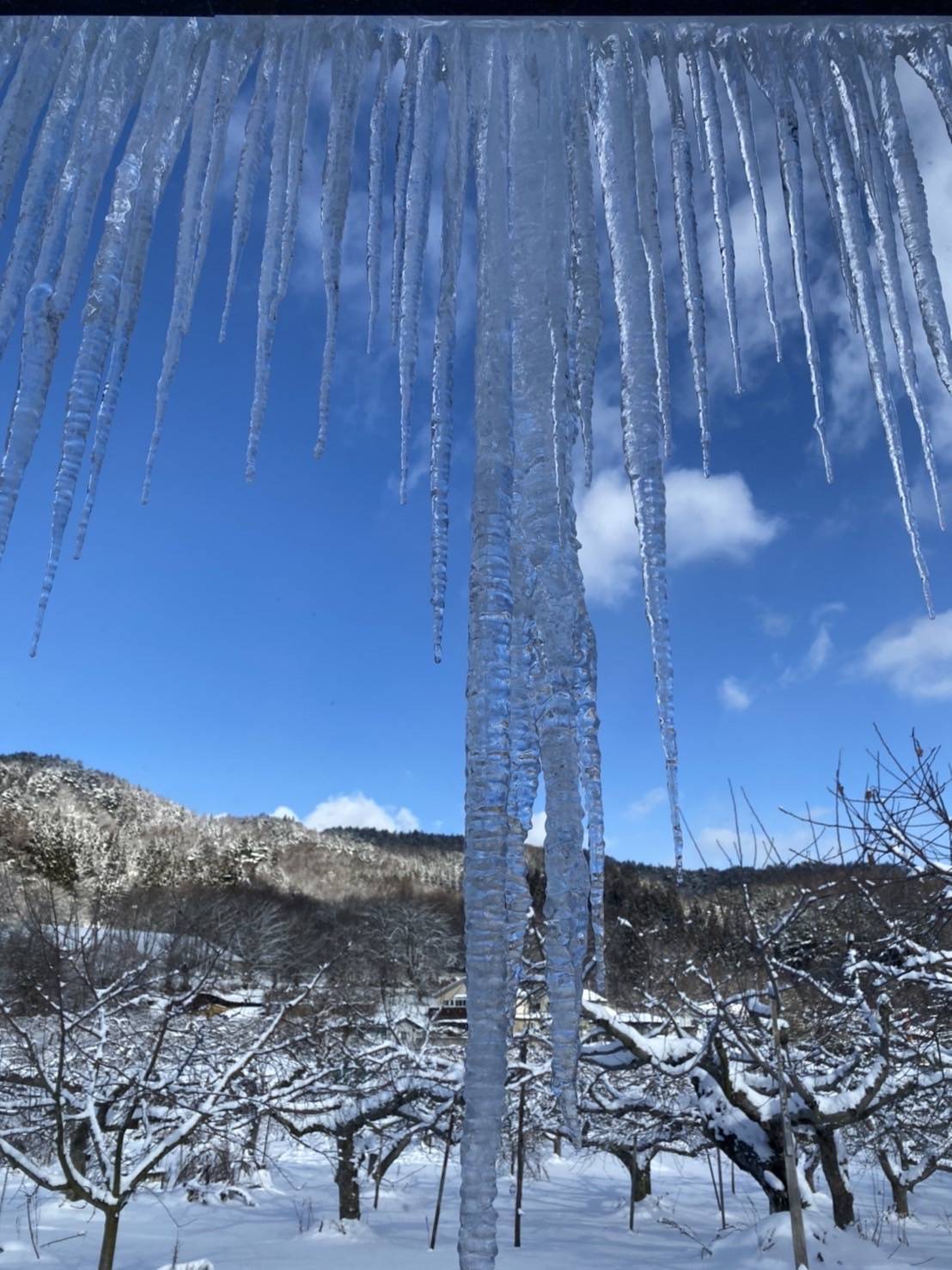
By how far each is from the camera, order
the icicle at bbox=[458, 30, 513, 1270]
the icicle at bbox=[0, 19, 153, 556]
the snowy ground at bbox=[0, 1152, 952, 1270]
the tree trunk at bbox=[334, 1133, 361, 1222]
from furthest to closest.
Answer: the tree trunk at bbox=[334, 1133, 361, 1222]
the snowy ground at bbox=[0, 1152, 952, 1270]
the icicle at bbox=[0, 19, 153, 556]
the icicle at bbox=[458, 30, 513, 1270]

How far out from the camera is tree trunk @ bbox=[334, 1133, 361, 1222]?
14.7m

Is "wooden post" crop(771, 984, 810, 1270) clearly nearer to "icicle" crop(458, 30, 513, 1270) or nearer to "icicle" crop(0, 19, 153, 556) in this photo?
"icicle" crop(458, 30, 513, 1270)

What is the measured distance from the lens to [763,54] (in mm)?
1517

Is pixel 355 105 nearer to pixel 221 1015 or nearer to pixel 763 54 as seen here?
pixel 763 54

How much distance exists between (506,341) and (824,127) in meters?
0.79

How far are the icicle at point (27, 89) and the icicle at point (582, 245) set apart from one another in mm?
853

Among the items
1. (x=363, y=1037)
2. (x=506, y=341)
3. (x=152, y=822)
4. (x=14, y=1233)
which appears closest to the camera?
(x=506, y=341)

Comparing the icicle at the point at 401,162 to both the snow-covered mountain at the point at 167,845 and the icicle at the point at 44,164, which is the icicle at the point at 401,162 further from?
the snow-covered mountain at the point at 167,845

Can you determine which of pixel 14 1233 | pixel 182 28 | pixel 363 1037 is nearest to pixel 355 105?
pixel 182 28

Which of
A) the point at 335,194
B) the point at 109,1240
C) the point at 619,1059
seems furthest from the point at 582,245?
the point at 619,1059

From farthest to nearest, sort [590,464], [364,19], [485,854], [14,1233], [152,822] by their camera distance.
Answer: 1. [152,822]
2. [14,1233]
3. [590,464]
4. [364,19]
5. [485,854]

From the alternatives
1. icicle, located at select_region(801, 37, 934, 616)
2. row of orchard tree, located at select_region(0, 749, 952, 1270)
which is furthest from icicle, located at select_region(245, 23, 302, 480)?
row of orchard tree, located at select_region(0, 749, 952, 1270)

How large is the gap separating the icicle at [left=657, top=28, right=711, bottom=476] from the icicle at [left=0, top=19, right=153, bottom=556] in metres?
0.92

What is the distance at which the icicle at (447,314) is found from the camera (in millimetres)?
1531
